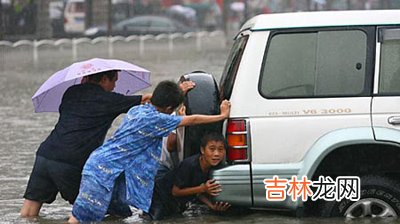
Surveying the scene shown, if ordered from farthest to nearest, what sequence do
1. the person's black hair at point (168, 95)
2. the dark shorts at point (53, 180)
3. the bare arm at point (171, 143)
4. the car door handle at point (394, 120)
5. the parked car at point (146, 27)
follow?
1. the parked car at point (146, 27)
2. the bare arm at point (171, 143)
3. the dark shorts at point (53, 180)
4. the person's black hair at point (168, 95)
5. the car door handle at point (394, 120)

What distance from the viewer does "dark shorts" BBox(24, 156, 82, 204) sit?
8.26 m

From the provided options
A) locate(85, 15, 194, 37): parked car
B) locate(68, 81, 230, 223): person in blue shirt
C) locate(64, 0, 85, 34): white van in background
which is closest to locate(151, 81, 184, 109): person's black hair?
locate(68, 81, 230, 223): person in blue shirt

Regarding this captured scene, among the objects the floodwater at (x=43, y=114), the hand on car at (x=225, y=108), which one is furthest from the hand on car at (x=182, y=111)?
the floodwater at (x=43, y=114)

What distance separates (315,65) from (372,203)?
1143 mm

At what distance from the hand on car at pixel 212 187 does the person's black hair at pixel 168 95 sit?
667 mm

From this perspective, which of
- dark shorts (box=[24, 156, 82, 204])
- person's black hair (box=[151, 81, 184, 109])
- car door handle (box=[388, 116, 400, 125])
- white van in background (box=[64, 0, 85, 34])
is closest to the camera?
car door handle (box=[388, 116, 400, 125])

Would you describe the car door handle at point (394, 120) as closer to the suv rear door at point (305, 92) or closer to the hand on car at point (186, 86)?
the suv rear door at point (305, 92)

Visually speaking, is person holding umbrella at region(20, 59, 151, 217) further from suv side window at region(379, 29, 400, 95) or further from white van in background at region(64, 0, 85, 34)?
white van in background at region(64, 0, 85, 34)

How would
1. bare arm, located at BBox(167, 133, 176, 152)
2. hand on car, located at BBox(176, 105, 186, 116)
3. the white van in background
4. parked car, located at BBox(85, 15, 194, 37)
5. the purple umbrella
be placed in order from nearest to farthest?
1. hand on car, located at BBox(176, 105, 186, 116)
2. the purple umbrella
3. bare arm, located at BBox(167, 133, 176, 152)
4. parked car, located at BBox(85, 15, 194, 37)
5. the white van in background

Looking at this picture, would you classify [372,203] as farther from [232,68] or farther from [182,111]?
[182,111]

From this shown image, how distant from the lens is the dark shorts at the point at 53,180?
27.1ft

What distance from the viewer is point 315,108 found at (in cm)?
764

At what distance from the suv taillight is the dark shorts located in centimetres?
136

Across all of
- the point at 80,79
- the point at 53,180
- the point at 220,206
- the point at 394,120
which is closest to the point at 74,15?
the point at 80,79
